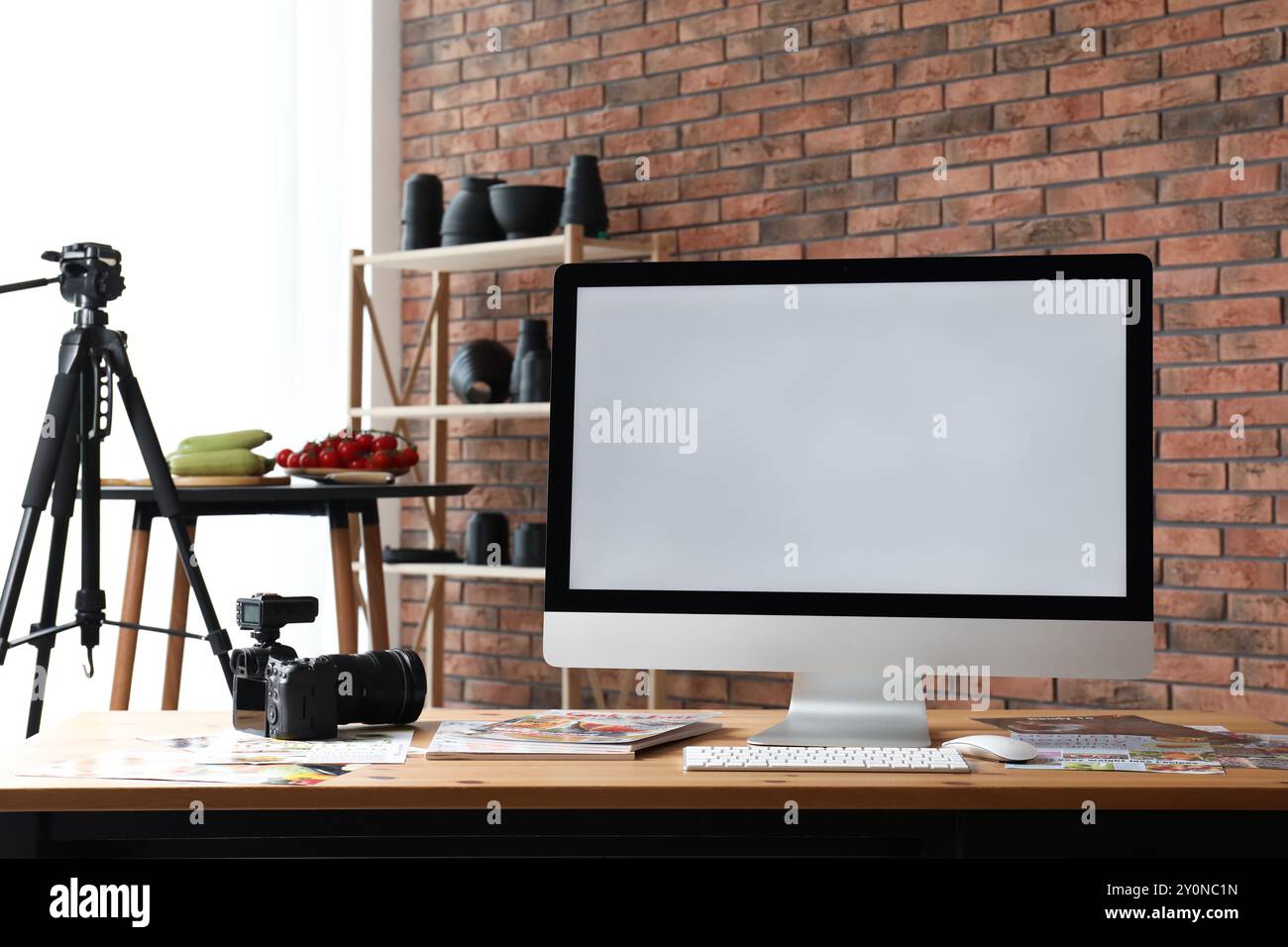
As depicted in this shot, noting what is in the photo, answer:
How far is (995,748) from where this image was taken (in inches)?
55.2

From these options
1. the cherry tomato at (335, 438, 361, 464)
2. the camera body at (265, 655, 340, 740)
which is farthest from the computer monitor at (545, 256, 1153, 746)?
the cherry tomato at (335, 438, 361, 464)

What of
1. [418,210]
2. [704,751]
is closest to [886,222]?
[418,210]

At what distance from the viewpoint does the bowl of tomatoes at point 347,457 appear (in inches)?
130

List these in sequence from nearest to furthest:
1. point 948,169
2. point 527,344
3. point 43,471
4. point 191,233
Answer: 1. point 43,471
2. point 948,169
3. point 527,344
4. point 191,233

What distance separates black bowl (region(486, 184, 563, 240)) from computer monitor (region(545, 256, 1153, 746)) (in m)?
2.26

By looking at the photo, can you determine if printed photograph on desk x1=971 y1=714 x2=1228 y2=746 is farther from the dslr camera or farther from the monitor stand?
the dslr camera

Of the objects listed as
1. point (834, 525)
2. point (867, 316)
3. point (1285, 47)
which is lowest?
point (834, 525)

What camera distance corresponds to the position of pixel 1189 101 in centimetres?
310

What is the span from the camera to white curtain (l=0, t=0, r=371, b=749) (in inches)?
139

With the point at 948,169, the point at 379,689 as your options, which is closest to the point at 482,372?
the point at 948,169

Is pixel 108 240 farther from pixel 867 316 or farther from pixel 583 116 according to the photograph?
pixel 867 316

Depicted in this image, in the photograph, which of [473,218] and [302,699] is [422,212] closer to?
[473,218]

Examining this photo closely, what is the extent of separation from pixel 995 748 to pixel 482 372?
8.90 feet
